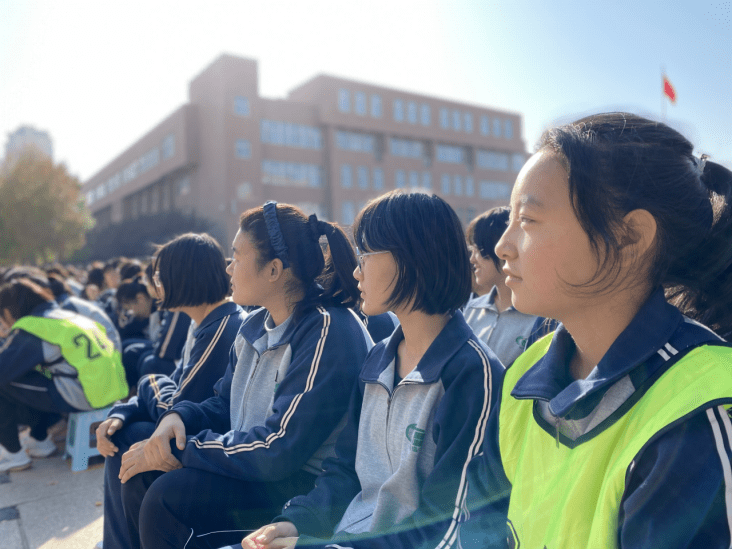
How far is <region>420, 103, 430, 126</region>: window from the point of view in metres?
38.9

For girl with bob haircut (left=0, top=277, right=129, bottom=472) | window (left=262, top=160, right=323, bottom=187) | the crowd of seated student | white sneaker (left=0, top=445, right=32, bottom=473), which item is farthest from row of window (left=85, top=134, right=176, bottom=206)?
the crowd of seated student

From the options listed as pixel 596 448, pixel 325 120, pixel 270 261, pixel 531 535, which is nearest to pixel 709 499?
pixel 596 448

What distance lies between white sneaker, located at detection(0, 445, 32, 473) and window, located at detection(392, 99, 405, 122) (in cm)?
3598

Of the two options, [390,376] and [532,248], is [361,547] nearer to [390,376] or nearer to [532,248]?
[390,376]

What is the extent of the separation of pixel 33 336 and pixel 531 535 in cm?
407

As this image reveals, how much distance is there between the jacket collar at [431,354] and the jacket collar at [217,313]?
132cm

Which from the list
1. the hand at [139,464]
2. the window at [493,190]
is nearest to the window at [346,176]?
the window at [493,190]

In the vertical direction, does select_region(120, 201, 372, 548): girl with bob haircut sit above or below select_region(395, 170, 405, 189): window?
below

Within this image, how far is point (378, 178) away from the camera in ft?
120

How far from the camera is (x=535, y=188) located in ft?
3.57

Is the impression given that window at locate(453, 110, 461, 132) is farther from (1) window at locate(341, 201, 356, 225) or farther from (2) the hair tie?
(2) the hair tie

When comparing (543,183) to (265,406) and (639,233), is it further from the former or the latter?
(265,406)

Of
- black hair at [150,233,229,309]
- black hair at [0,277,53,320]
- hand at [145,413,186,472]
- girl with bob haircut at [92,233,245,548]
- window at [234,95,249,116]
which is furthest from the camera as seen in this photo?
window at [234,95,249,116]

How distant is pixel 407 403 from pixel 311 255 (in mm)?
982
